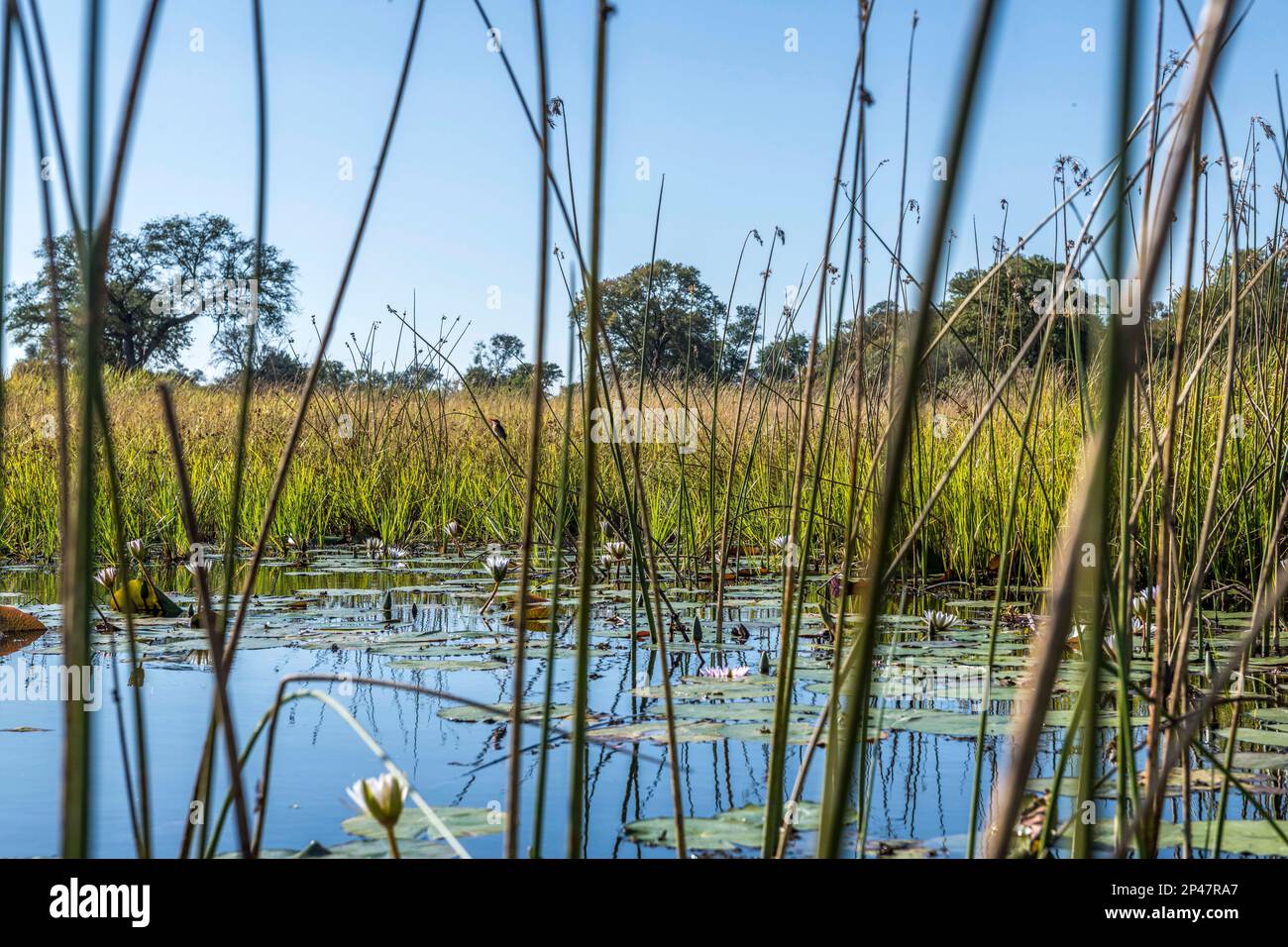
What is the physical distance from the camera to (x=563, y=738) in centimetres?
151

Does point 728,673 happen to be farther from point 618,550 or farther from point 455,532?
point 455,532

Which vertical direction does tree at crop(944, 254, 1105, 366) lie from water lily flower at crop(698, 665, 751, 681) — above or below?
above

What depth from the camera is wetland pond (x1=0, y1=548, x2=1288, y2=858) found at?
→ 3.77ft

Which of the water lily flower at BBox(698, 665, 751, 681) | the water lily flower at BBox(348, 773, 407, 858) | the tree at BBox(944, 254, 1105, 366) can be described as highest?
the tree at BBox(944, 254, 1105, 366)

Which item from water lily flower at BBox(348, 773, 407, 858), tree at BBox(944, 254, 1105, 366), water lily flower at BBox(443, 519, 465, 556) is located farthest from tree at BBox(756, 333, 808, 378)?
water lily flower at BBox(348, 773, 407, 858)

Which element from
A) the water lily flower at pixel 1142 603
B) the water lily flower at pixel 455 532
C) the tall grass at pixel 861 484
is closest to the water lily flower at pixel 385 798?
the tall grass at pixel 861 484

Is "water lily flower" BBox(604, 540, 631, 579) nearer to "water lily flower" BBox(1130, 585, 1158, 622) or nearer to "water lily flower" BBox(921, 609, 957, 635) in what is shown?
"water lily flower" BBox(921, 609, 957, 635)

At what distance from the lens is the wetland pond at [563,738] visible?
115cm

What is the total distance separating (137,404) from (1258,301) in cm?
756

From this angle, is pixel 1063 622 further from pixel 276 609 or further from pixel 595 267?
pixel 276 609

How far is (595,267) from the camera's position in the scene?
610 mm
